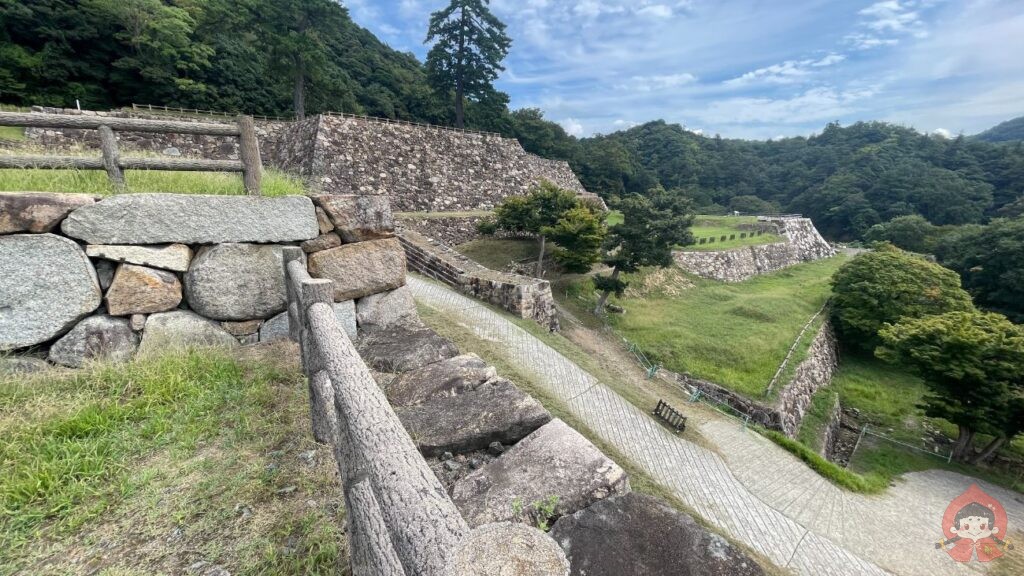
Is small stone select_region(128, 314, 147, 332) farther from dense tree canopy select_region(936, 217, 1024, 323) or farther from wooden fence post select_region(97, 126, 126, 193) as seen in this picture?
dense tree canopy select_region(936, 217, 1024, 323)

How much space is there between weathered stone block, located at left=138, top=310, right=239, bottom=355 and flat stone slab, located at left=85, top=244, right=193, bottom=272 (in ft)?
1.36

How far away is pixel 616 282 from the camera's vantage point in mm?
14484

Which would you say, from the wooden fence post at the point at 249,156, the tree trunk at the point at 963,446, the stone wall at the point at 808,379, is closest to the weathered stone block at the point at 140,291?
the wooden fence post at the point at 249,156

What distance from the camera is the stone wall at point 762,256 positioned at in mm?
21766

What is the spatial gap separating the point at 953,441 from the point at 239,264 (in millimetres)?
16501

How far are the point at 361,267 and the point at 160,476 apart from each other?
2.36m

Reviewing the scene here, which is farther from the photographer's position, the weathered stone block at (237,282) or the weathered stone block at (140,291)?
the weathered stone block at (237,282)

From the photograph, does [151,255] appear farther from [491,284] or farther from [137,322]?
[491,284]

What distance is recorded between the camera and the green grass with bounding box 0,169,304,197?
2.84 metres

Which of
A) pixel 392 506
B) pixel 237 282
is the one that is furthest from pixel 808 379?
pixel 237 282

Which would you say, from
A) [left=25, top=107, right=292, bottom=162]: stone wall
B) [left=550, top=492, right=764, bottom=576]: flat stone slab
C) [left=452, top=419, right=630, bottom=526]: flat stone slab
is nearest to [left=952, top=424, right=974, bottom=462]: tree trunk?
[left=550, top=492, right=764, bottom=576]: flat stone slab

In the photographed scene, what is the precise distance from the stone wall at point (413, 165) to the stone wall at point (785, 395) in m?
12.9

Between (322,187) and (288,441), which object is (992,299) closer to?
(288,441)

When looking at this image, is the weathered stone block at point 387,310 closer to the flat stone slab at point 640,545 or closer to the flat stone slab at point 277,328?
the flat stone slab at point 277,328
